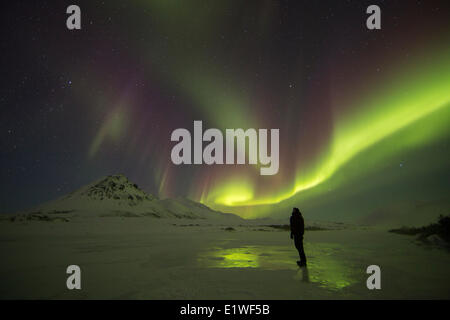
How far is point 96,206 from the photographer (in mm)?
138500

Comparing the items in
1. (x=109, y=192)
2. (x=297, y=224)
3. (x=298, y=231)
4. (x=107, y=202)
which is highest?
(x=297, y=224)

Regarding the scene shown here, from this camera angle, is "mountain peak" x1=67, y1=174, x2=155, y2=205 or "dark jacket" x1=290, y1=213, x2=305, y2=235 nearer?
"dark jacket" x1=290, y1=213, x2=305, y2=235

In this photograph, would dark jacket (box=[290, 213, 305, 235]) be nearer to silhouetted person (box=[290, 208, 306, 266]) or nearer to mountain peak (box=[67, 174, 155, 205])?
silhouetted person (box=[290, 208, 306, 266])

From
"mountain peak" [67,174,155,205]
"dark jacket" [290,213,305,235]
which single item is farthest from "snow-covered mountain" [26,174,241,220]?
"dark jacket" [290,213,305,235]

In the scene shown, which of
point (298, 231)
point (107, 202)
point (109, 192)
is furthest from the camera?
point (109, 192)

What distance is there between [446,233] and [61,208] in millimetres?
154502

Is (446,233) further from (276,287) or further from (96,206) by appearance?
(96,206)

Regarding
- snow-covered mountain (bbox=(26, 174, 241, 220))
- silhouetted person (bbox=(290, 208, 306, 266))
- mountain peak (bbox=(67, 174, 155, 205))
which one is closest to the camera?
silhouetted person (bbox=(290, 208, 306, 266))

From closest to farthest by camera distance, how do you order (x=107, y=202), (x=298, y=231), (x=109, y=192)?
(x=298, y=231) < (x=107, y=202) < (x=109, y=192)

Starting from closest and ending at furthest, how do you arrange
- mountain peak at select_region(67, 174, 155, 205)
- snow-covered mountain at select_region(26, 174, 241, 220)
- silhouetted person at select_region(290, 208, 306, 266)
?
1. silhouetted person at select_region(290, 208, 306, 266)
2. snow-covered mountain at select_region(26, 174, 241, 220)
3. mountain peak at select_region(67, 174, 155, 205)

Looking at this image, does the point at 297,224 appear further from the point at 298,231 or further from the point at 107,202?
the point at 107,202

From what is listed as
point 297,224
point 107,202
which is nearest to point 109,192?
point 107,202

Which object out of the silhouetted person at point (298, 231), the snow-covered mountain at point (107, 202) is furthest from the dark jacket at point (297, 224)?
the snow-covered mountain at point (107, 202)
